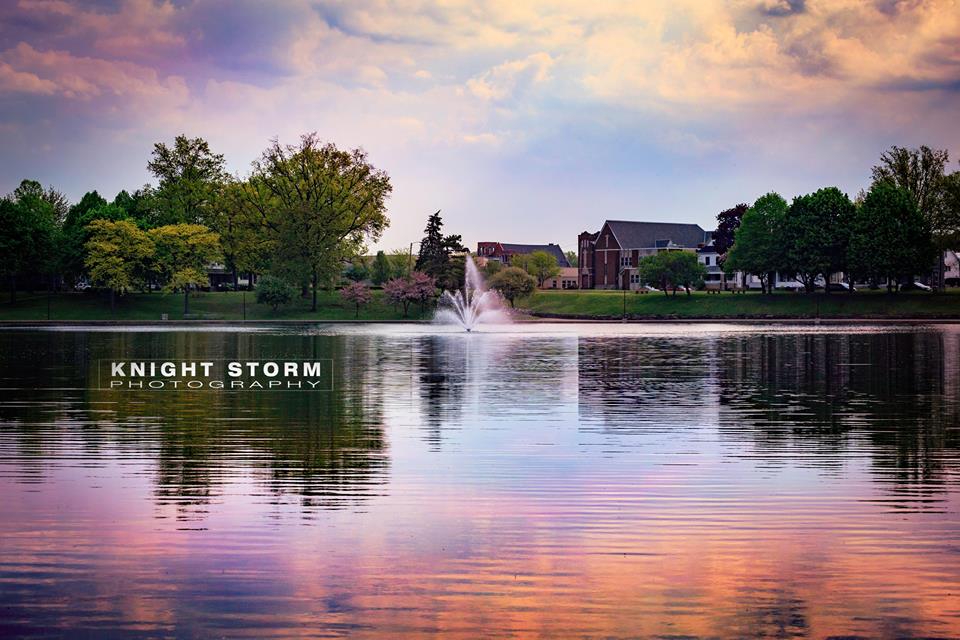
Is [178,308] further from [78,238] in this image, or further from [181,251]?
[78,238]

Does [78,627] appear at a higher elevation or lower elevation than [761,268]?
lower

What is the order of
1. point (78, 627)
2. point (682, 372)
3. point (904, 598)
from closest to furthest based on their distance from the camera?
point (78, 627)
point (904, 598)
point (682, 372)

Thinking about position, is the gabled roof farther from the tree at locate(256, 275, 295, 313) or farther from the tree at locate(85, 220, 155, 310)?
the tree at locate(85, 220, 155, 310)

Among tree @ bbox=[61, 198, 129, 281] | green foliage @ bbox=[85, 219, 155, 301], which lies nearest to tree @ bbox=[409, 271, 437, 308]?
green foliage @ bbox=[85, 219, 155, 301]

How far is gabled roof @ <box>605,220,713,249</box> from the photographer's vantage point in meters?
179

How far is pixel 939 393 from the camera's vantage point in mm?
29094

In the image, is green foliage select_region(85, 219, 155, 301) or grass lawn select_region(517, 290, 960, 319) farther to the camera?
green foliage select_region(85, 219, 155, 301)

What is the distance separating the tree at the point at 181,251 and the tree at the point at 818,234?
2591 inches

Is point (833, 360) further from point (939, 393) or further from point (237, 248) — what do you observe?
point (237, 248)

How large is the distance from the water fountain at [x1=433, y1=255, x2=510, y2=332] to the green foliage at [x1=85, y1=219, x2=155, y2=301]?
3277 cm

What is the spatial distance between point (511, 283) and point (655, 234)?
2559 inches

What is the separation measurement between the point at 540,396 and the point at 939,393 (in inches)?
448

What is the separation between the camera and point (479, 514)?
513 inches

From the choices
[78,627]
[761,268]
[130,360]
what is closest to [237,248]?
[761,268]
